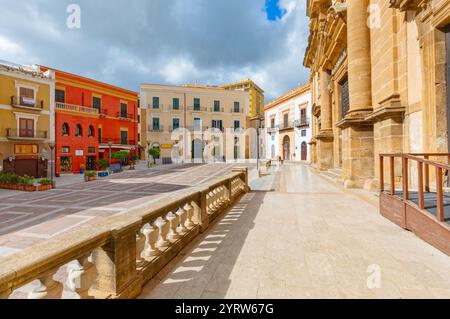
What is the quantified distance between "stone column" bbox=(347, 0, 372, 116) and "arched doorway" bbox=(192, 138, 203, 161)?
3213 cm

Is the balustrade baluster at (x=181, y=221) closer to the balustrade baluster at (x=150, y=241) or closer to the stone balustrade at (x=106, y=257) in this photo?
the stone balustrade at (x=106, y=257)

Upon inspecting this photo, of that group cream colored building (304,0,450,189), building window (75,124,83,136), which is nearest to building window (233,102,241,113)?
building window (75,124,83,136)

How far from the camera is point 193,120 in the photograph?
39469 mm

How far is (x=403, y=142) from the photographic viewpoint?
6066mm

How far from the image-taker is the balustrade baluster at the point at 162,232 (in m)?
3.12

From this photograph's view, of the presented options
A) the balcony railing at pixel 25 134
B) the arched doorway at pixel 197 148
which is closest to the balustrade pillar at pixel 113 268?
the balcony railing at pixel 25 134

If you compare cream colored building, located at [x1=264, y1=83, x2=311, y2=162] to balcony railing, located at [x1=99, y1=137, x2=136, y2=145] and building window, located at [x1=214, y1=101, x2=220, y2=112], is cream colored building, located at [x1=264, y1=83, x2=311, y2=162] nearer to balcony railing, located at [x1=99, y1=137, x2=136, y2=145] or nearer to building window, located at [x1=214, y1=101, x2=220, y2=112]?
building window, located at [x1=214, y1=101, x2=220, y2=112]

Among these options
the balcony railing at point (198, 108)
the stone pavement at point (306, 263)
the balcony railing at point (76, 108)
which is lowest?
the stone pavement at point (306, 263)

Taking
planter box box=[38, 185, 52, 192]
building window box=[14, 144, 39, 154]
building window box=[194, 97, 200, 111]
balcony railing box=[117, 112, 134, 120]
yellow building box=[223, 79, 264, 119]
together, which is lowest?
planter box box=[38, 185, 52, 192]

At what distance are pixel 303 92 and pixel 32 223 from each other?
3278 centimetres

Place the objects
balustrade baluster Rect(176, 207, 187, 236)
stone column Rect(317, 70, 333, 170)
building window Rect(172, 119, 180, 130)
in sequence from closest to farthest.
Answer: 1. balustrade baluster Rect(176, 207, 187, 236)
2. stone column Rect(317, 70, 333, 170)
3. building window Rect(172, 119, 180, 130)

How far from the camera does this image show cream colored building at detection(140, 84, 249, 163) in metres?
37.2

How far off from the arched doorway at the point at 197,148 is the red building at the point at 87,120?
456 inches

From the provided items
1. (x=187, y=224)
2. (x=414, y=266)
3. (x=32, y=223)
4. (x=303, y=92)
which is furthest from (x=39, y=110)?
(x=303, y=92)
